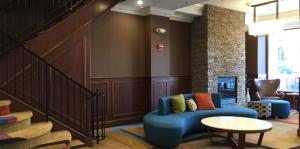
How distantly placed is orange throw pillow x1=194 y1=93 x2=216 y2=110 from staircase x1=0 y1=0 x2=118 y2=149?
7.16 ft

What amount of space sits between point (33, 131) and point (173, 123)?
2153mm

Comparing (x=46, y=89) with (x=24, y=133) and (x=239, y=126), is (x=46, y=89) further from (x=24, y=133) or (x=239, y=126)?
(x=239, y=126)

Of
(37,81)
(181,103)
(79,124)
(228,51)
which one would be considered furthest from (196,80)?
(37,81)

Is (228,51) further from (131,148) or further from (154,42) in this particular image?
(131,148)

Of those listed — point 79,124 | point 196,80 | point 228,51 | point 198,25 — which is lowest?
point 79,124

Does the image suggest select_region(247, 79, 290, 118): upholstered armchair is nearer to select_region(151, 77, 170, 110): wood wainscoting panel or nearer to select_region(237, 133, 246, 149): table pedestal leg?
select_region(151, 77, 170, 110): wood wainscoting panel

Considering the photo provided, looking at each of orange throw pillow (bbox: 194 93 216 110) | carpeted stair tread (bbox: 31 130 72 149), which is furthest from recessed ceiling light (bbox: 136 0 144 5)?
carpeted stair tread (bbox: 31 130 72 149)

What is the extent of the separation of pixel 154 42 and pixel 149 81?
99 centimetres

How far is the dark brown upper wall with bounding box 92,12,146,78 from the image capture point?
19.7ft

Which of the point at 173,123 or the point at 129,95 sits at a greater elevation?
the point at 129,95

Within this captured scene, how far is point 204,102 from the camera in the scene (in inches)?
227

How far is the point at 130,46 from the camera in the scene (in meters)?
6.56

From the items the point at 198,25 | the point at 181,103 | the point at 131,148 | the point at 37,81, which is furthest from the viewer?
the point at 198,25

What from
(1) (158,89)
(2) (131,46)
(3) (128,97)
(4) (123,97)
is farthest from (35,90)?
(1) (158,89)
